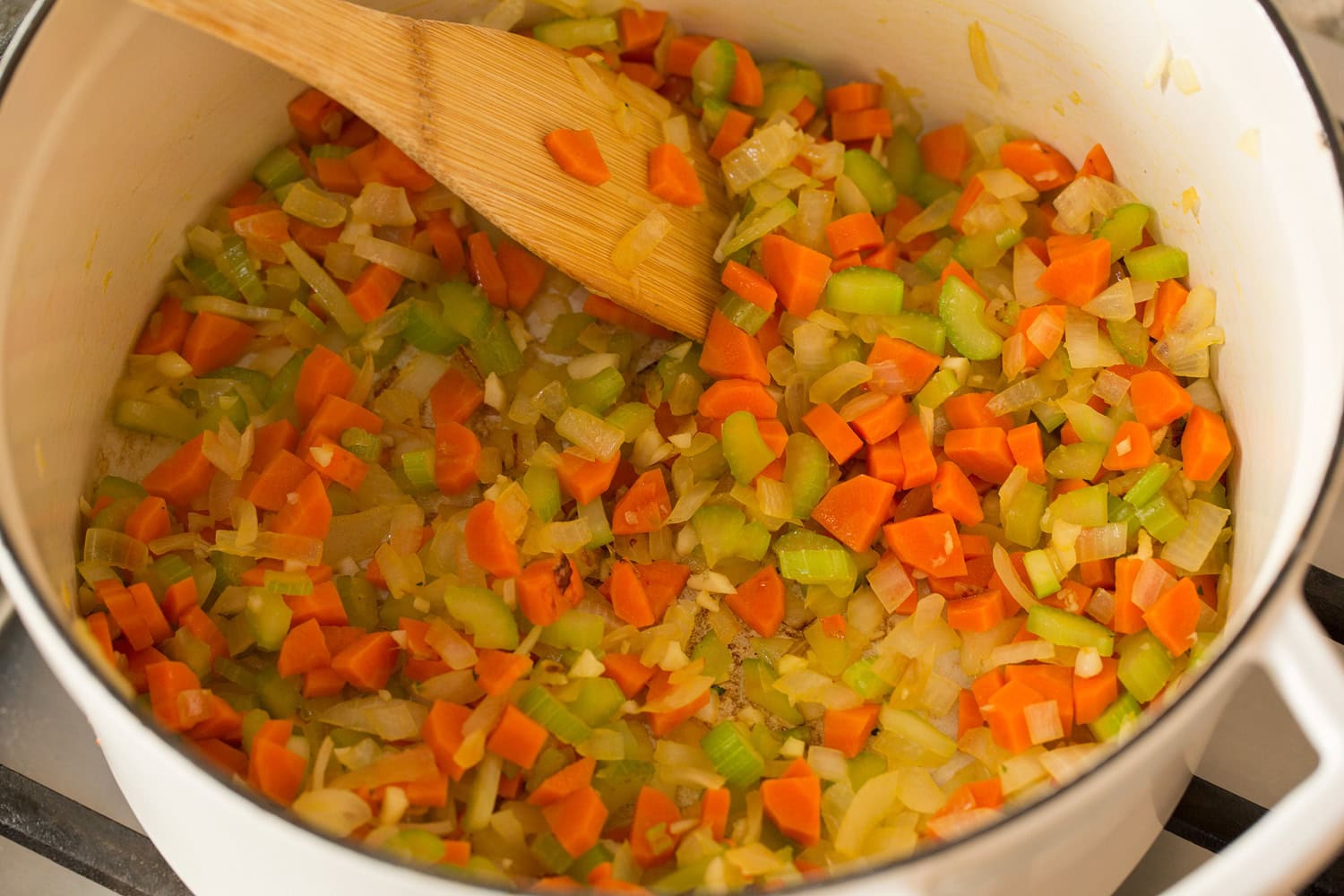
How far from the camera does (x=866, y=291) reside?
1953 mm

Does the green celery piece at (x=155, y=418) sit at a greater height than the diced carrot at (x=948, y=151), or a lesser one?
lesser

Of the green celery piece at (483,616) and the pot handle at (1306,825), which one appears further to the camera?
the green celery piece at (483,616)

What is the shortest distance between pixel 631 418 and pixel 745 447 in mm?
197

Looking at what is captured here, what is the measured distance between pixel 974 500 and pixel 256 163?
4.49 feet

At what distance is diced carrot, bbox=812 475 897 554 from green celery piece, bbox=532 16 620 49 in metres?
0.90

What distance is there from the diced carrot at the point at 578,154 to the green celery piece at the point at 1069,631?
3.18 ft

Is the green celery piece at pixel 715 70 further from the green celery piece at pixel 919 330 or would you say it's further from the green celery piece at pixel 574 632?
the green celery piece at pixel 574 632

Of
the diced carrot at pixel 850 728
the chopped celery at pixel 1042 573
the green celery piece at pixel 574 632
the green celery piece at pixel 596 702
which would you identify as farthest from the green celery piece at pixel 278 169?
the chopped celery at pixel 1042 573

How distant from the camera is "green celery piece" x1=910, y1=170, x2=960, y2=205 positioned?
2188 millimetres

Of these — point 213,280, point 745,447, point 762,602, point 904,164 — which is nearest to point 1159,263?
point 904,164

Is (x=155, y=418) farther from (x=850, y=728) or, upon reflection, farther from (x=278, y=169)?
(x=850, y=728)

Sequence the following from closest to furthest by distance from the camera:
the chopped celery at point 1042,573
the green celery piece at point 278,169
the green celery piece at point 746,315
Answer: the chopped celery at point 1042,573 → the green celery piece at point 746,315 → the green celery piece at point 278,169

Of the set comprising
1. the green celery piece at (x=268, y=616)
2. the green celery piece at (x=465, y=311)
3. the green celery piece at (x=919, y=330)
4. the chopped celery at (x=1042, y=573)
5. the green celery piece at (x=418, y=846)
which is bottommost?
the green celery piece at (x=268, y=616)

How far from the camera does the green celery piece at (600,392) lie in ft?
6.46
